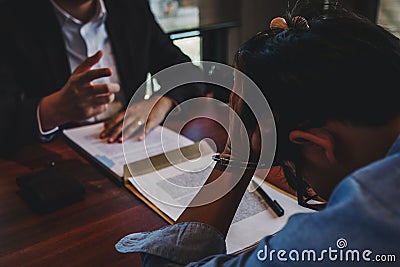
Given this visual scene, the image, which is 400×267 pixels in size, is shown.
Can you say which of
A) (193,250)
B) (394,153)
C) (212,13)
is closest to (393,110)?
(394,153)

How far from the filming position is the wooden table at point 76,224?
73cm

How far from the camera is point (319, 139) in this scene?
20.6 inches

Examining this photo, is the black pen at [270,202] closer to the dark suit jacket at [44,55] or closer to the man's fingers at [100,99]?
the man's fingers at [100,99]

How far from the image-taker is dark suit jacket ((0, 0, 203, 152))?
4.06ft

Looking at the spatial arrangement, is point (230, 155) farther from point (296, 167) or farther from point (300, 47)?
point (300, 47)

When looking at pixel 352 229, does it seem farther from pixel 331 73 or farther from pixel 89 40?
pixel 89 40

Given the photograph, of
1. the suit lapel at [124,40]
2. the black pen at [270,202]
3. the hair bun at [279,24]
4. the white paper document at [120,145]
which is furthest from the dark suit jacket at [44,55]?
the hair bun at [279,24]

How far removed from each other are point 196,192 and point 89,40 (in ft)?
2.83

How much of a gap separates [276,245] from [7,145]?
924 mm

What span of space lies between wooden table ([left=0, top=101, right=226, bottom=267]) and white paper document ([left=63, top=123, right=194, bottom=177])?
0.14ft

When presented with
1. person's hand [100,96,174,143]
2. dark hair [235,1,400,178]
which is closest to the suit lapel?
person's hand [100,96,174,143]

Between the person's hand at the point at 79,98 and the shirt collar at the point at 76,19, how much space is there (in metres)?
0.35

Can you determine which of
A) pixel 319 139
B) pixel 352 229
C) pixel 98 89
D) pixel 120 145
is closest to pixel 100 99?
pixel 98 89

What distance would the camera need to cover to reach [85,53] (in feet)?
4.97
